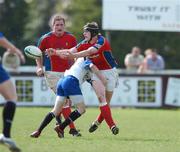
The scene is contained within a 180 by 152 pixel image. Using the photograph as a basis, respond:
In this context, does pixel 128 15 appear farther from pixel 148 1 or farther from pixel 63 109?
pixel 63 109

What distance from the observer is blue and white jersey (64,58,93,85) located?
13.3m

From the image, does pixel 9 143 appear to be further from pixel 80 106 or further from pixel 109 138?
pixel 109 138

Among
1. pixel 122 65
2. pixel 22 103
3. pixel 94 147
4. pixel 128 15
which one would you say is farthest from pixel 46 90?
pixel 122 65

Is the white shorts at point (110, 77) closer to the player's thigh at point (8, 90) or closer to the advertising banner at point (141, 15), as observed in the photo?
the player's thigh at point (8, 90)

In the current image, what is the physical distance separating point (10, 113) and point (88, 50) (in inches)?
113

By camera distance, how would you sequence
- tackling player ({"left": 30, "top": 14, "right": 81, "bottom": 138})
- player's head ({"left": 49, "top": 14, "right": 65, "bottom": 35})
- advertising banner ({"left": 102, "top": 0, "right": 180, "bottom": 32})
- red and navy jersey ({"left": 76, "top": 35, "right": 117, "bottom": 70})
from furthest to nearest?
advertising banner ({"left": 102, "top": 0, "right": 180, "bottom": 32}) → tackling player ({"left": 30, "top": 14, "right": 81, "bottom": 138}) → player's head ({"left": 49, "top": 14, "right": 65, "bottom": 35}) → red and navy jersey ({"left": 76, "top": 35, "right": 117, "bottom": 70})

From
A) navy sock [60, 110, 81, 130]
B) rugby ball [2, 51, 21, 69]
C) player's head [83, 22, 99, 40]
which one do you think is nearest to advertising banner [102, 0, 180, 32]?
rugby ball [2, 51, 21, 69]

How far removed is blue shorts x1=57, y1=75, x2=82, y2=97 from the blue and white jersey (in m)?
0.12

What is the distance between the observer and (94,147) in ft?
38.3

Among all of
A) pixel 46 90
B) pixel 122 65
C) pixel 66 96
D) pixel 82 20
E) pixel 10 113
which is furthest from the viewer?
pixel 82 20

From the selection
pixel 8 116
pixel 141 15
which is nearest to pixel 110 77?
pixel 8 116

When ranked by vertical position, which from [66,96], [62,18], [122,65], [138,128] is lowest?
[122,65]

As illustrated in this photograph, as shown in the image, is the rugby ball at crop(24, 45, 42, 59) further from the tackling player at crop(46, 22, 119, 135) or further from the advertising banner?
the advertising banner

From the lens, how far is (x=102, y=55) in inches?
561
